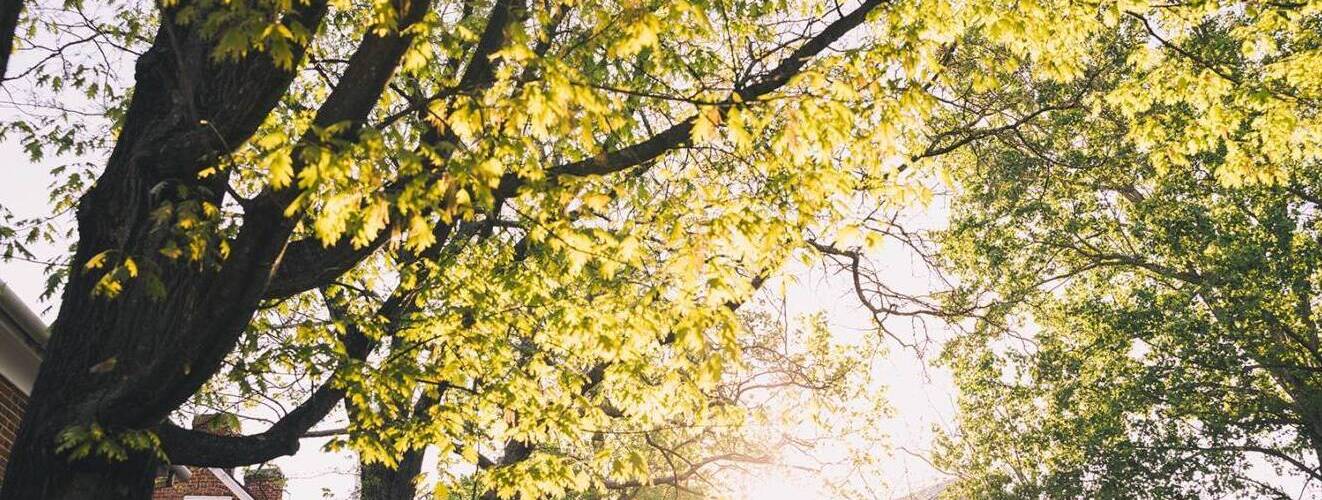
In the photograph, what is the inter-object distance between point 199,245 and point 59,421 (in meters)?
1.46

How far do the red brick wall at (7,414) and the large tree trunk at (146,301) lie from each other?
482 cm

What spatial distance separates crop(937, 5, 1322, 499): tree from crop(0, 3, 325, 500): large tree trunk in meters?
10.9

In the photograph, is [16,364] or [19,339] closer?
[19,339]

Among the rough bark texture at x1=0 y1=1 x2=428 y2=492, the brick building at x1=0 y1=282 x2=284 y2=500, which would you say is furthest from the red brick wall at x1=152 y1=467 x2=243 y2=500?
the rough bark texture at x1=0 y1=1 x2=428 y2=492

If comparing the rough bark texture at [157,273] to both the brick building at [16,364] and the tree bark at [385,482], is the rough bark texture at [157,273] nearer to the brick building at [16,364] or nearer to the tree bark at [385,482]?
the brick building at [16,364]

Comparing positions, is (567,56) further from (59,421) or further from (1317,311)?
(1317,311)

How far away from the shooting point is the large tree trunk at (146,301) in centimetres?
545

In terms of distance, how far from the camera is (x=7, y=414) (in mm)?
9906

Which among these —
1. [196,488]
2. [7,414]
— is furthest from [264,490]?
[7,414]

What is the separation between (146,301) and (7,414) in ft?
18.1

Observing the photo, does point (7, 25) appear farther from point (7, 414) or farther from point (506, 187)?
point (7, 414)

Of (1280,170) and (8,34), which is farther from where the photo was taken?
(1280,170)

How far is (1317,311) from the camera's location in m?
18.0

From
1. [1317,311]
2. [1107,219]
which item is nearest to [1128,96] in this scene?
[1107,219]
